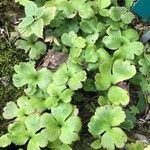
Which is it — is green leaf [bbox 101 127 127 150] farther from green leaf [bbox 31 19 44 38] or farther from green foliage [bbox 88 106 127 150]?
green leaf [bbox 31 19 44 38]

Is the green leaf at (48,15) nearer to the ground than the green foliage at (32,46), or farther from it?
farther from it

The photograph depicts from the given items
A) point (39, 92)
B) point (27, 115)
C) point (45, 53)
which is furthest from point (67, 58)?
point (27, 115)

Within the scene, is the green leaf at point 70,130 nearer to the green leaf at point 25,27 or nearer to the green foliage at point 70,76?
the green foliage at point 70,76

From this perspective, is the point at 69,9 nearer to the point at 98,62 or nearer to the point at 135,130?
the point at 98,62

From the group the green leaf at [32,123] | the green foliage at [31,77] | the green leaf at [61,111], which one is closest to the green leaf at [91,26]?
the green foliage at [31,77]

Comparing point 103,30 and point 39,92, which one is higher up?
point 103,30

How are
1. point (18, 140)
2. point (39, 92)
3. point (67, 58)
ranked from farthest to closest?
point (67, 58), point (39, 92), point (18, 140)

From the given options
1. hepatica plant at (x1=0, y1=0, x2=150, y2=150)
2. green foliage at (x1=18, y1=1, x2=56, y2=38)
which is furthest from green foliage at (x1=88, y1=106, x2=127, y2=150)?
green foliage at (x1=18, y1=1, x2=56, y2=38)

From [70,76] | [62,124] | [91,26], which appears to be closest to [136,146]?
[62,124]
